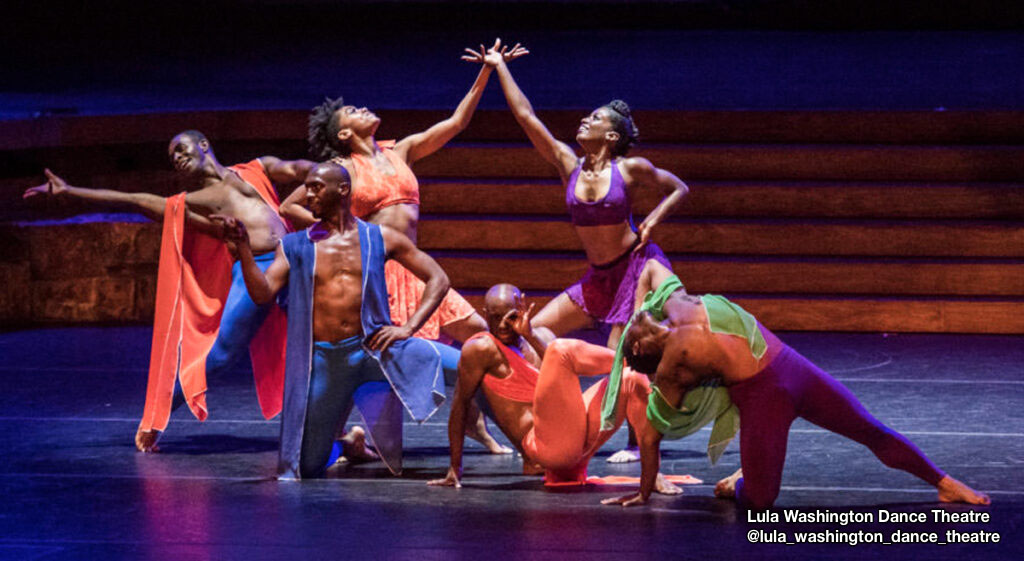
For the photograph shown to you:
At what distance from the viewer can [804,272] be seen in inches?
355

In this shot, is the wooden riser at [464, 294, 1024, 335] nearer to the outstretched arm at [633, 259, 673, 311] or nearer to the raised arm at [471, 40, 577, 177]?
the raised arm at [471, 40, 577, 177]

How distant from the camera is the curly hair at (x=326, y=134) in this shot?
247 inches

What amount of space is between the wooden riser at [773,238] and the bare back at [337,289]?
3.93 m

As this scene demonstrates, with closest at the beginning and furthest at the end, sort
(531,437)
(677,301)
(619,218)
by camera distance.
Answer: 1. (677,301)
2. (531,437)
3. (619,218)

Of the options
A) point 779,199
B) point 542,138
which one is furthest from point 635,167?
point 779,199

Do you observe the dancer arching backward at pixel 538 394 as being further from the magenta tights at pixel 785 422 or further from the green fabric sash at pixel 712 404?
the magenta tights at pixel 785 422

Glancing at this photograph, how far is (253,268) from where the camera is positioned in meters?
5.34

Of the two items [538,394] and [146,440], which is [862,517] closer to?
[538,394]

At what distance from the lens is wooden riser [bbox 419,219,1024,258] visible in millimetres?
9070

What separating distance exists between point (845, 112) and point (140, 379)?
4.89 meters

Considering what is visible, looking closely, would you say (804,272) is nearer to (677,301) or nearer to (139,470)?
(677,301)

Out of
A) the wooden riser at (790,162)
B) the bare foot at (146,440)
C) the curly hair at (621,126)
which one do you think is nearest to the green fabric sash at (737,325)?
the curly hair at (621,126)

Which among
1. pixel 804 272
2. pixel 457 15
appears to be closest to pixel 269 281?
pixel 804 272

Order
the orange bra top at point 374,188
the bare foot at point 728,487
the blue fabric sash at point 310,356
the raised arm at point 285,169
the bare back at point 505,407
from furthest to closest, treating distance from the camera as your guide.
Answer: the raised arm at point 285,169
the orange bra top at point 374,188
the blue fabric sash at point 310,356
the bare back at point 505,407
the bare foot at point 728,487
